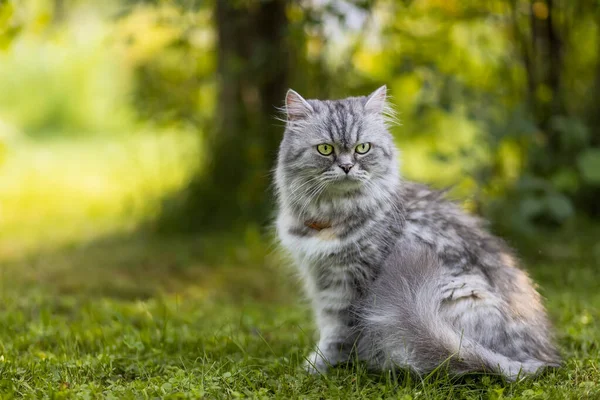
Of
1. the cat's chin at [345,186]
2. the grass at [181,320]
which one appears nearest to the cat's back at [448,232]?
the cat's chin at [345,186]

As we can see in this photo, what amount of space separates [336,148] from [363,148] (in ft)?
0.46

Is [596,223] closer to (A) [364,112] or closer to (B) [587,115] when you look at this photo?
(B) [587,115]

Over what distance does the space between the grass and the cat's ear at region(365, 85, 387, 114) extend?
48.0 inches

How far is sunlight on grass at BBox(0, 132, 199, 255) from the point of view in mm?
6738

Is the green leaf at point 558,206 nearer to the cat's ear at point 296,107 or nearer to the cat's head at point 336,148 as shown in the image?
Answer: the cat's head at point 336,148

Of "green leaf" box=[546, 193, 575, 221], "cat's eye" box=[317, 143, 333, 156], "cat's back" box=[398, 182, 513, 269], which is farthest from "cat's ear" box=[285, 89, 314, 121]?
"green leaf" box=[546, 193, 575, 221]

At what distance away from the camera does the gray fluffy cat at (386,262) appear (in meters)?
2.88

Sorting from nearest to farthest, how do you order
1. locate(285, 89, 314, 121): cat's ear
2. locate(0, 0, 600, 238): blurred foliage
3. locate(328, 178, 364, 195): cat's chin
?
locate(328, 178, 364, 195): cat's chin
locate(285, 89, 314, 121): cat's ear
locate(0, 0, 600, 238): blurred foliage

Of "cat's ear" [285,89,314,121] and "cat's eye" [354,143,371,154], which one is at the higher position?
"cat's ear" [285,89,314,121]

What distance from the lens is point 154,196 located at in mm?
6734

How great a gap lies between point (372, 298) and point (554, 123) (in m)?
3.29

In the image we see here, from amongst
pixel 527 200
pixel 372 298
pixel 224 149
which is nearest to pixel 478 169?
pixel 527 200

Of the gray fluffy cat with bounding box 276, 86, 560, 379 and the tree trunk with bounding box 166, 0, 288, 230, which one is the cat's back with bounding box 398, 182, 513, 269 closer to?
the gray fluffy cat with bounding box 276, 86, 560, 379

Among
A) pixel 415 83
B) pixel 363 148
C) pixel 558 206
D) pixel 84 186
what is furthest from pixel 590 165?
pixel 84 186
